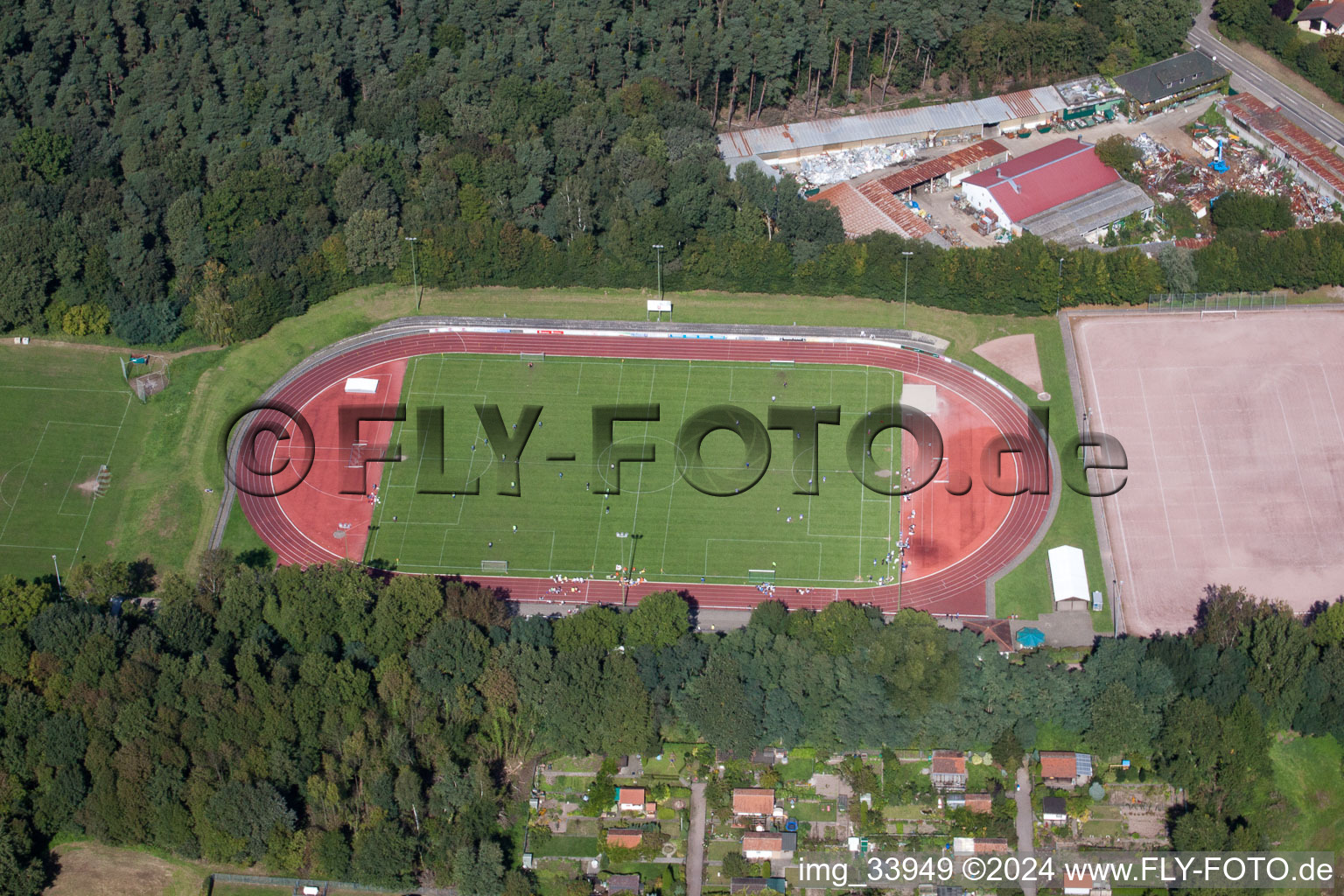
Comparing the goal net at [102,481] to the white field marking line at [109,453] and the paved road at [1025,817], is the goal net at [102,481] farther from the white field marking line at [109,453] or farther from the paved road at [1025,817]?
the paved road at [1025,817]

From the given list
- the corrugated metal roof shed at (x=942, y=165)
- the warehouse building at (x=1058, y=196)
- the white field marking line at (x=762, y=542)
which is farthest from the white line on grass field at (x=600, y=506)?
the warehouse building at (x=1058, y=196)

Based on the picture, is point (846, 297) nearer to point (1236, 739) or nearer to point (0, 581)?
point (1236, 739)

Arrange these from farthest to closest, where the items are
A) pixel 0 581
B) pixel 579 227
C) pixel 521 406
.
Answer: pixel 579 227
pixel 521 406
pixel 0 581

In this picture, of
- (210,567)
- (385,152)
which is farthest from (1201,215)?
(210,567)

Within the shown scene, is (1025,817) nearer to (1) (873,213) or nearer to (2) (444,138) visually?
(1) (873,213)

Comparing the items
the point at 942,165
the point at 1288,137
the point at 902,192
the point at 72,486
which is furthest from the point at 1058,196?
the point at 72,486

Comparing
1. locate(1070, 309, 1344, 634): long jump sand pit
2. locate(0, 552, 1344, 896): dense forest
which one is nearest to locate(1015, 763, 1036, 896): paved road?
locate(0, 552, 1344, 896): dense forest
